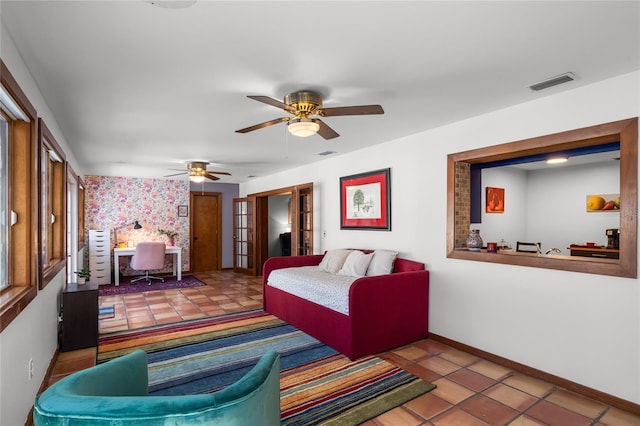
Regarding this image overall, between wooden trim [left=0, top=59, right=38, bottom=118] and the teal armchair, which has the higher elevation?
wooden trim [left=0, top=59, right=38, bottom=118]

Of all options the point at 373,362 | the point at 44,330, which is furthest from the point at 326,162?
the point at 44,330

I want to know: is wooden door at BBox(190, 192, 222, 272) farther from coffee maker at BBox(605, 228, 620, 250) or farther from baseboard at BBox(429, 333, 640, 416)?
coffee maker at BBox(605, 228, 620, 250)

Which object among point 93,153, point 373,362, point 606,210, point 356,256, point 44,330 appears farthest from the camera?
point 606,210

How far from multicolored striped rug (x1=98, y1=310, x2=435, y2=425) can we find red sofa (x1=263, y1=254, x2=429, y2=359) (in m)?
0.13

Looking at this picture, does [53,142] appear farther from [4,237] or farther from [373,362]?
[373,362]

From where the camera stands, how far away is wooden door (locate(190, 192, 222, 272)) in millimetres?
8430

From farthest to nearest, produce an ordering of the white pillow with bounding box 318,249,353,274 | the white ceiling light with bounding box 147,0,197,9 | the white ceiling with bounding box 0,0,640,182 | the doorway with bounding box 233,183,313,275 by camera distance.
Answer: the doorway with bounding box 233,183,313,275
the white pillow with bounding box 318,249,353,274
the white ceiling with bounding box 0,0,640,182
the white ceiling light with bounding box 147,0,197,9

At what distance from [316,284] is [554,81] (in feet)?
9.31

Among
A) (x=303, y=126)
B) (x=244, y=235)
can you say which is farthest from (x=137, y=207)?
(x=303, y=126)

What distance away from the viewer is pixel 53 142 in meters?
3.12

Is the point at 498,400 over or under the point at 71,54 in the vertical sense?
under

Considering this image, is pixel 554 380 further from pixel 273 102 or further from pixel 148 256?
pixel 148 256

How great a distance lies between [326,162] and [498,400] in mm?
3994

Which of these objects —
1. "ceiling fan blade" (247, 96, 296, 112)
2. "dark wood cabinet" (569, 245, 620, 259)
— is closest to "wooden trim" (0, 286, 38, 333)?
"ceiling fan blade" (247, 96, 296, 112)
